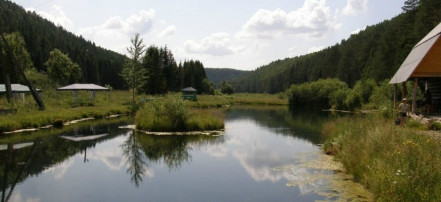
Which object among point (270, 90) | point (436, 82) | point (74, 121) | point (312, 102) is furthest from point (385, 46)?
point (270, 90)

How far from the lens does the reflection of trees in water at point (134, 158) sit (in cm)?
1450

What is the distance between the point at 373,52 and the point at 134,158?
259 ft

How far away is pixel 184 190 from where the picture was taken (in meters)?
12.3

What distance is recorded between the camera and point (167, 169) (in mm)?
15438

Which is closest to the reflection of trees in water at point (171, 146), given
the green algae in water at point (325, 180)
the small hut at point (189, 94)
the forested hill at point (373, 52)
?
the green algae in water at point (325, 180)

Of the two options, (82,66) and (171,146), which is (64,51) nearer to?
(82,66)

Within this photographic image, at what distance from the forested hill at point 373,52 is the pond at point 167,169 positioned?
96.3 ft

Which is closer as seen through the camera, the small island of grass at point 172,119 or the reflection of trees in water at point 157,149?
the reflection of trees in water at point 157,149

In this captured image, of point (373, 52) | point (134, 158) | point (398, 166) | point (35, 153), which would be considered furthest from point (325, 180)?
point (373, 52)

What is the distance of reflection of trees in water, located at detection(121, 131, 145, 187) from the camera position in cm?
1450

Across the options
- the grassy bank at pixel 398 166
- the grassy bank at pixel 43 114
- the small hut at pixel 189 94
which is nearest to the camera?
the grassy bank at pixel 398 166

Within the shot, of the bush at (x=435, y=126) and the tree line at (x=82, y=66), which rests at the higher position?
the tree line at (x=82, y=66)

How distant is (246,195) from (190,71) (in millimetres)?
90453

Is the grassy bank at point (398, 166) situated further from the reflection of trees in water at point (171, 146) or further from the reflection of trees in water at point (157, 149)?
the reflection of trees in water at point (171, 146)
